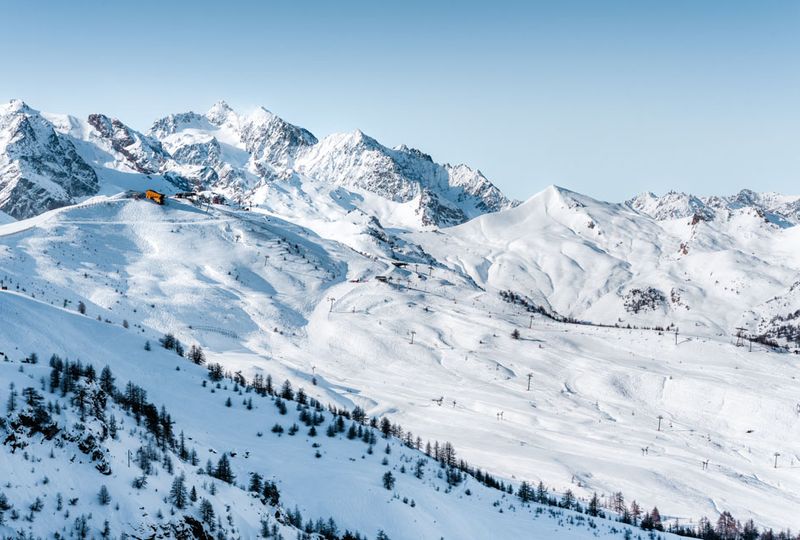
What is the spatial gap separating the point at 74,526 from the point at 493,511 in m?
37.8

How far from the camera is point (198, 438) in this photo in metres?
52.1

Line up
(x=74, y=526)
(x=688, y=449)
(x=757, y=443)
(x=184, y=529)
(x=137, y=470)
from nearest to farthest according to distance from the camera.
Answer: (x=74, y=526)
(x=184, y=529)
(x=137, y=470)
(x=688, y=449)
(x=757, y=443)

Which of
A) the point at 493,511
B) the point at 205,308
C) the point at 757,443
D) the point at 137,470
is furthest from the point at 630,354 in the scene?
the point at 137,470

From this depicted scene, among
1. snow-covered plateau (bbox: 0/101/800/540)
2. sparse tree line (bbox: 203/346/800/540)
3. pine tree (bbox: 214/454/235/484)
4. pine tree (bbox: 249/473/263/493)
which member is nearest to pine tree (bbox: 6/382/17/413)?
snow-covered plateau (bbox: 0/101/800/540)

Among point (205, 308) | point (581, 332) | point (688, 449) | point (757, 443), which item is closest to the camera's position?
point (688, 449)

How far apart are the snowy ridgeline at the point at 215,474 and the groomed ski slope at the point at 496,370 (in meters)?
27.5

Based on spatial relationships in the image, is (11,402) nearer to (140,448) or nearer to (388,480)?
(140,448)

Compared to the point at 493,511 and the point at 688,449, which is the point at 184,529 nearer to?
the point at 493,511

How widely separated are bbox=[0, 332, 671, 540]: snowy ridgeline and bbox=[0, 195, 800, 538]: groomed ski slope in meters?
27.5

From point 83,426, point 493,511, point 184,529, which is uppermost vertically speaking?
point 83,426

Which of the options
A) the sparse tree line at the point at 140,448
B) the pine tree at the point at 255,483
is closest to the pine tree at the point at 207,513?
the sparse tree line at the point at 140,448

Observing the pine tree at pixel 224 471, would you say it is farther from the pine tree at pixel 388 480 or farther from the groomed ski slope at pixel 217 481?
the pine tree at pixel 388 480

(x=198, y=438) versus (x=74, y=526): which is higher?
(x=74, y=526)

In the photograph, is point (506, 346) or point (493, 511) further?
point (506, 346)
